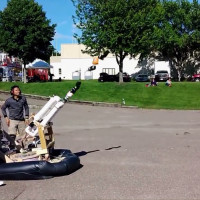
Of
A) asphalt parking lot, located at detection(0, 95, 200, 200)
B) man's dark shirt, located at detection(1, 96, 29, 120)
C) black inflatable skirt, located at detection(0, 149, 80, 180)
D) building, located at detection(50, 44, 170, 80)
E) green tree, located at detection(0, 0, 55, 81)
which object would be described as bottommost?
asphalt parking lot, located at detection(0, 95, 200, 200)

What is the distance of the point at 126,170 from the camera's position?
332 inches

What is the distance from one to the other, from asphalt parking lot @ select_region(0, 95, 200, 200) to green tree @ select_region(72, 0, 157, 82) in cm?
3020

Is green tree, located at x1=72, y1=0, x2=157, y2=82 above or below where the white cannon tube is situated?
above

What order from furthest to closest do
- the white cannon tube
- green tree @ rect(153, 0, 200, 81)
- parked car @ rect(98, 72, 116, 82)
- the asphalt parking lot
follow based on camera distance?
green tree @ rect(153, 0, 200, 81) → parked car @ rect(98, 72, 116, 82) → the white cannon tube → the asphalt parking lot

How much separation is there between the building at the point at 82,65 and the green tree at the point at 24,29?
90.3ft

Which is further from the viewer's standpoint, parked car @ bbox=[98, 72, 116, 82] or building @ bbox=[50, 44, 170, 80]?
building @ bbox=[50, 44, 170, 80]

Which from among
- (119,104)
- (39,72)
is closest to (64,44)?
(39,72)

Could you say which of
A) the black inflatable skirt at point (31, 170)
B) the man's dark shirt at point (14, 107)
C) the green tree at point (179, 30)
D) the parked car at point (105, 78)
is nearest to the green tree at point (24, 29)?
the parked car at point (105, 78)

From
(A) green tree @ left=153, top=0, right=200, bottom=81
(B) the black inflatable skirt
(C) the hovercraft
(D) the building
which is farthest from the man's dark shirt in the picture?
(D) the building

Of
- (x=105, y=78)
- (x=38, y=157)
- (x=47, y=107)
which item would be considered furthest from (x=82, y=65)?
(x=38, y=157)

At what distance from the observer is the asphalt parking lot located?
21.9ft

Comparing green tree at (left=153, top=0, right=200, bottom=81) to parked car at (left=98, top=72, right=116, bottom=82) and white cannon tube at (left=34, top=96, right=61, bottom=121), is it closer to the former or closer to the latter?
parked car at (left=98, top=72, right=116, bottom=82)

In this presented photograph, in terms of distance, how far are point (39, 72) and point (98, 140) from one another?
161 feet

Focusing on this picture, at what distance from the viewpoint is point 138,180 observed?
7516 mm
